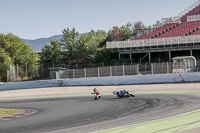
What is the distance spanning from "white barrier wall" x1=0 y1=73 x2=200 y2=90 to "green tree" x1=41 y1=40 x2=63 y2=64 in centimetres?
1706

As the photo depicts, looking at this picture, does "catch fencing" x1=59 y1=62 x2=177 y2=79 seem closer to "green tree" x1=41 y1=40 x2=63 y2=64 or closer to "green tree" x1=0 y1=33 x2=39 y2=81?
"green tree" x1=41 y1=40 x2=63 y2=64

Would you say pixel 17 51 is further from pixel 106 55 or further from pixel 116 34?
pixel 106 55

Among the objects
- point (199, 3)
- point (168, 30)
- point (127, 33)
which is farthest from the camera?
point (199, 3)

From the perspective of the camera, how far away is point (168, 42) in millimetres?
37000

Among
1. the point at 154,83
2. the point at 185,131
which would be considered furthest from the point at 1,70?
the point at 185,131

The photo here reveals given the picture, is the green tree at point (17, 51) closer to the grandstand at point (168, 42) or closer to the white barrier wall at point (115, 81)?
the grandstand at point (168, 42)

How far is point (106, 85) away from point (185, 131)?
20.7 m

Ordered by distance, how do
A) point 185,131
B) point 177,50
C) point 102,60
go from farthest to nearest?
point 102,60 < point 177,50 < point 185,131

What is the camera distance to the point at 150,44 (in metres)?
38.1

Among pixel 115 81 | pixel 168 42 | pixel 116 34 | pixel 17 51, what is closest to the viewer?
pixel 115 81

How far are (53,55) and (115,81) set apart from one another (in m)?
23.6

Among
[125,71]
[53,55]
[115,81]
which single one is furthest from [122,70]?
[53,55]

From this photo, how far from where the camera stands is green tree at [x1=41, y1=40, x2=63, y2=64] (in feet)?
159

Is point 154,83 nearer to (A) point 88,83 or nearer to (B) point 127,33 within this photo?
(A) point 88,83
